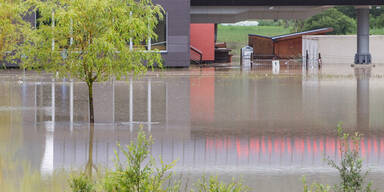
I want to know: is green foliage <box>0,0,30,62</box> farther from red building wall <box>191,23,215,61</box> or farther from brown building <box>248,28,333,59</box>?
brown building <box>248,28,333,59</box>

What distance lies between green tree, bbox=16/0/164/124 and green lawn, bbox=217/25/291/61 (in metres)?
74.2

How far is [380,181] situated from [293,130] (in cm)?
522

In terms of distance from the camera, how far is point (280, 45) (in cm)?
5966

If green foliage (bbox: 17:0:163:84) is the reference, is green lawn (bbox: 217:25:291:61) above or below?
above

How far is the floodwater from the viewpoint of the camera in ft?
36.6

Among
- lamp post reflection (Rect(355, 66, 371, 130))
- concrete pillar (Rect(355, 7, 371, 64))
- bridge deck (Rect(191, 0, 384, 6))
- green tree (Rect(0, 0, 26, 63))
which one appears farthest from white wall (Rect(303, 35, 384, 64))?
green tree (Rect(0, 0, 26, 63))

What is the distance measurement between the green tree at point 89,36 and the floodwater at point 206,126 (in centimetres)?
128

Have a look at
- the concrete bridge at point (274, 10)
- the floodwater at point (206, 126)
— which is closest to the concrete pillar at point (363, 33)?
the concrete bridge at point (274, 10)

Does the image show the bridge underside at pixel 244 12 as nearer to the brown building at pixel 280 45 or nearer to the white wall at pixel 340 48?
the white wall at pixel 340 48

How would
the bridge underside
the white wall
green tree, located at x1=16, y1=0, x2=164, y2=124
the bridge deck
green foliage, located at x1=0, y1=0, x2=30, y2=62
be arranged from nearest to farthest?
green tree, located at x1=16, y1=0, x2=164, y2=124 < green foliage, located at x1=0, y1=0, x2=30, y2=62 < the bridge deck < the bridge underside < the white wall

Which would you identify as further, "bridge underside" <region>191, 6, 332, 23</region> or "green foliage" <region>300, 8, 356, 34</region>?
"green foliage" <region>300, 8, 356, 34</region>

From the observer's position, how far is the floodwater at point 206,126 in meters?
11.2

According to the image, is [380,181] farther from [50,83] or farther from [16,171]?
[50,83]

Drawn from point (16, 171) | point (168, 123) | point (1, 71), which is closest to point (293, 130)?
point (168, 123)
